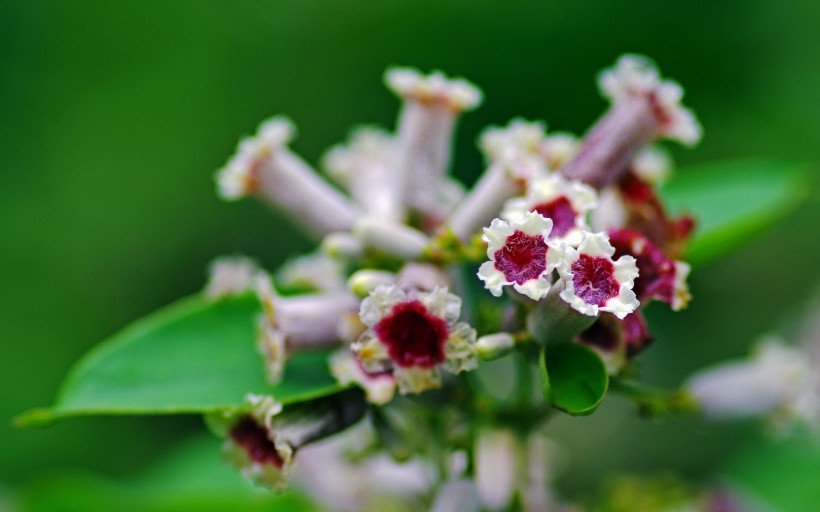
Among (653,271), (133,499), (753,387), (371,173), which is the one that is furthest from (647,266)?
(133,499)

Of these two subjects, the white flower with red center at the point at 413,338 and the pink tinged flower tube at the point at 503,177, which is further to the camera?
the pink tinged flower tube at the point at 503,177

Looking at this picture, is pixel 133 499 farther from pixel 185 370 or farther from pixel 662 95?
pixel 662 95

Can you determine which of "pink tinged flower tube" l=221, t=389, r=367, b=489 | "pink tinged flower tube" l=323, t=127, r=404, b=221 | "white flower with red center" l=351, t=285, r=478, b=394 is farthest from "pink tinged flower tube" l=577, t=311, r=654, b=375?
"pink tinged flower tube" l=323, t=127, r=404, b=221

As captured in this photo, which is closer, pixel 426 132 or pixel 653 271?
pixel 653 271

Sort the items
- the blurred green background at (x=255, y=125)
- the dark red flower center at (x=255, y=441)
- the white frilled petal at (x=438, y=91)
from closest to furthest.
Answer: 1. the dark red flower center at (x=255, y=441)
2. the white frilled petal at (x=438, y=91)
3. the blurred green background at (x=255, y=125)

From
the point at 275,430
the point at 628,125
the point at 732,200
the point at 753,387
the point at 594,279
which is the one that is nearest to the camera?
the point at 594,279

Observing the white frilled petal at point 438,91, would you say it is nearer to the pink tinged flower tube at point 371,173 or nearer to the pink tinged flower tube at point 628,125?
the pink tinged flower tube at point 371,173

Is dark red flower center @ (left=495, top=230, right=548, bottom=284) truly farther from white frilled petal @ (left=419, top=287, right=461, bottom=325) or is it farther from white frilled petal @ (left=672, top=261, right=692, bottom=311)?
white frilled petal @ (left=672, top=261, right=692, bottom=311)

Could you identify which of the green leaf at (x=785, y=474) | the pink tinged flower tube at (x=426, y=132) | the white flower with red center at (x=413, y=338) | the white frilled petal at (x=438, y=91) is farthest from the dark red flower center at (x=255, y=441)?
the green leaf at (x=785, y=474)
